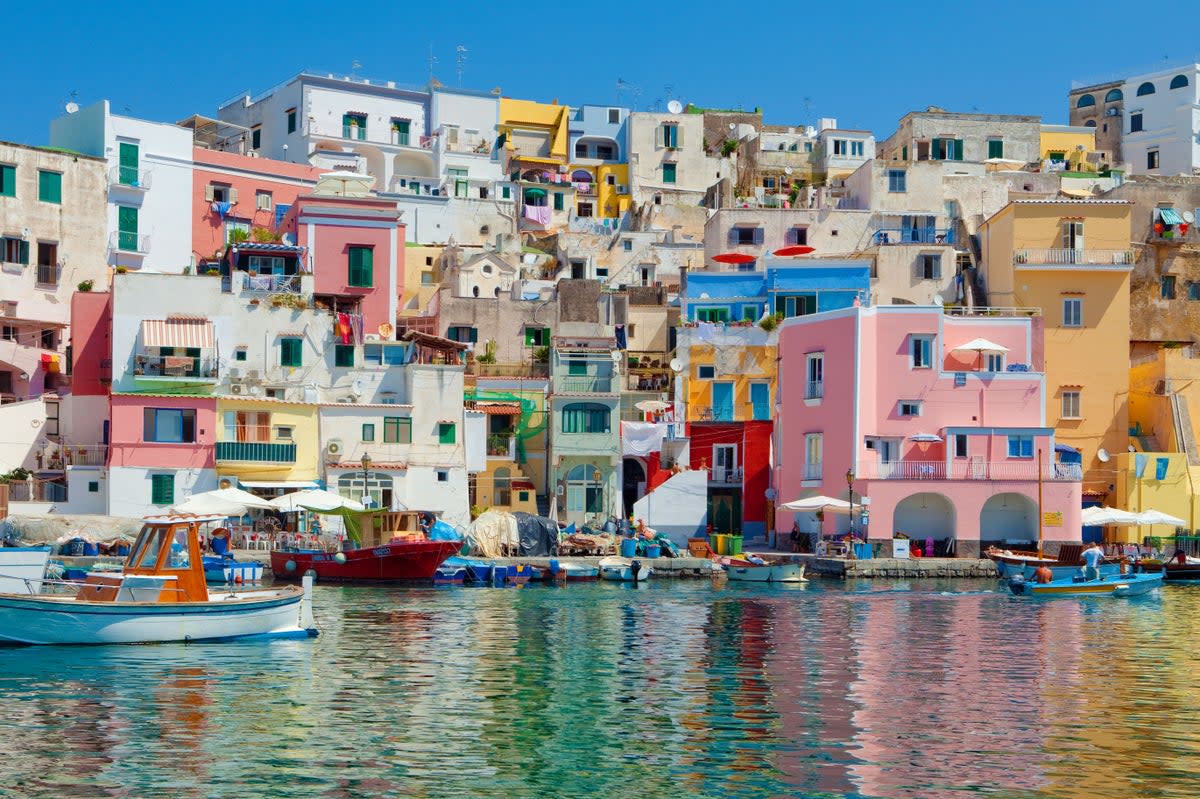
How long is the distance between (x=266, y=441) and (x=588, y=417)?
42.0ft

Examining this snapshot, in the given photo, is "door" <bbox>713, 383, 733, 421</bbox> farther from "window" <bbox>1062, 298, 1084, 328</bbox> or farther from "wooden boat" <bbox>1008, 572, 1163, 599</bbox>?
"wooden boat" <bbox>1008, 572, 1163, 599</bbox>

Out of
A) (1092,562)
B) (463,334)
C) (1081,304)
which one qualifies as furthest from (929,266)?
(1092,562)

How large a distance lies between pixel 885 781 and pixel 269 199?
59.0 meters

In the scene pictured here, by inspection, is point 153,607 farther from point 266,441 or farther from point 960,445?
point 960,445

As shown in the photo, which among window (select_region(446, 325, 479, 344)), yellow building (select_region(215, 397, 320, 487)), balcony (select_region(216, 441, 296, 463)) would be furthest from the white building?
balcony (select_region(216, 441, 296, 463))

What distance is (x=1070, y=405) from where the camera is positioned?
6544cm

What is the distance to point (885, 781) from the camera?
18250 mm

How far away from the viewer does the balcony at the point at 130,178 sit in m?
65.8

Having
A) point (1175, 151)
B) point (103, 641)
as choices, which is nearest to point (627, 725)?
point (103, 641)

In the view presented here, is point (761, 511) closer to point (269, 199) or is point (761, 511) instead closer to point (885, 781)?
point (269, 199)

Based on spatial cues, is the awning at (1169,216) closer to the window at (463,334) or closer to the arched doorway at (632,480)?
the arched doorway at (632,480)

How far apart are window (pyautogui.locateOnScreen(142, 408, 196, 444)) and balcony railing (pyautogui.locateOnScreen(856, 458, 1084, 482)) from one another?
938 inches

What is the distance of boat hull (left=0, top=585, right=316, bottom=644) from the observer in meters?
29.5

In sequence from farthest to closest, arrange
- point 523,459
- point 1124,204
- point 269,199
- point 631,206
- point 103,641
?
point 631,206
point 269,199
point 1124,204
point 523,459
point 103,641
